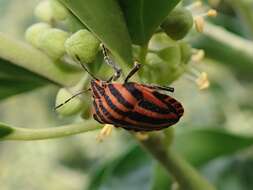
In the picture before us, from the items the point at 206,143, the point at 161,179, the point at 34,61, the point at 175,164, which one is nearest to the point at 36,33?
the point at 34,61

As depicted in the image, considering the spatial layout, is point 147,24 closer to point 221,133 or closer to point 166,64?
point 166,64

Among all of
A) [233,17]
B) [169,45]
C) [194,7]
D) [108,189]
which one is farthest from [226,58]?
[169,45]

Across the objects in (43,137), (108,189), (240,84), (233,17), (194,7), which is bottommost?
(240,84)

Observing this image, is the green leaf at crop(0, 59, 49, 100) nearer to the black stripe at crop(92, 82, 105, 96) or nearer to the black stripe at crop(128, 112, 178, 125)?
the black stripe at crop(92, 82, 105, 96)

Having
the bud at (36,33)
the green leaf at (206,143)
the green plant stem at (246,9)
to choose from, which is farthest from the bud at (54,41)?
the green plant stem at (246,9)

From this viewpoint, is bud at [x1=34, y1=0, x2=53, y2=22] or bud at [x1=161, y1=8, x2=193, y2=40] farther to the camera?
bud at [x1=34, y1=0, x2=53, y2=22]

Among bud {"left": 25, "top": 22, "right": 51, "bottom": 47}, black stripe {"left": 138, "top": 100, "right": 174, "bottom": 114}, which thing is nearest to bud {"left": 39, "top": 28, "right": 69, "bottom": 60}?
bud {"left": 25, "top": 22, "right": 51, "bottom": 47}
